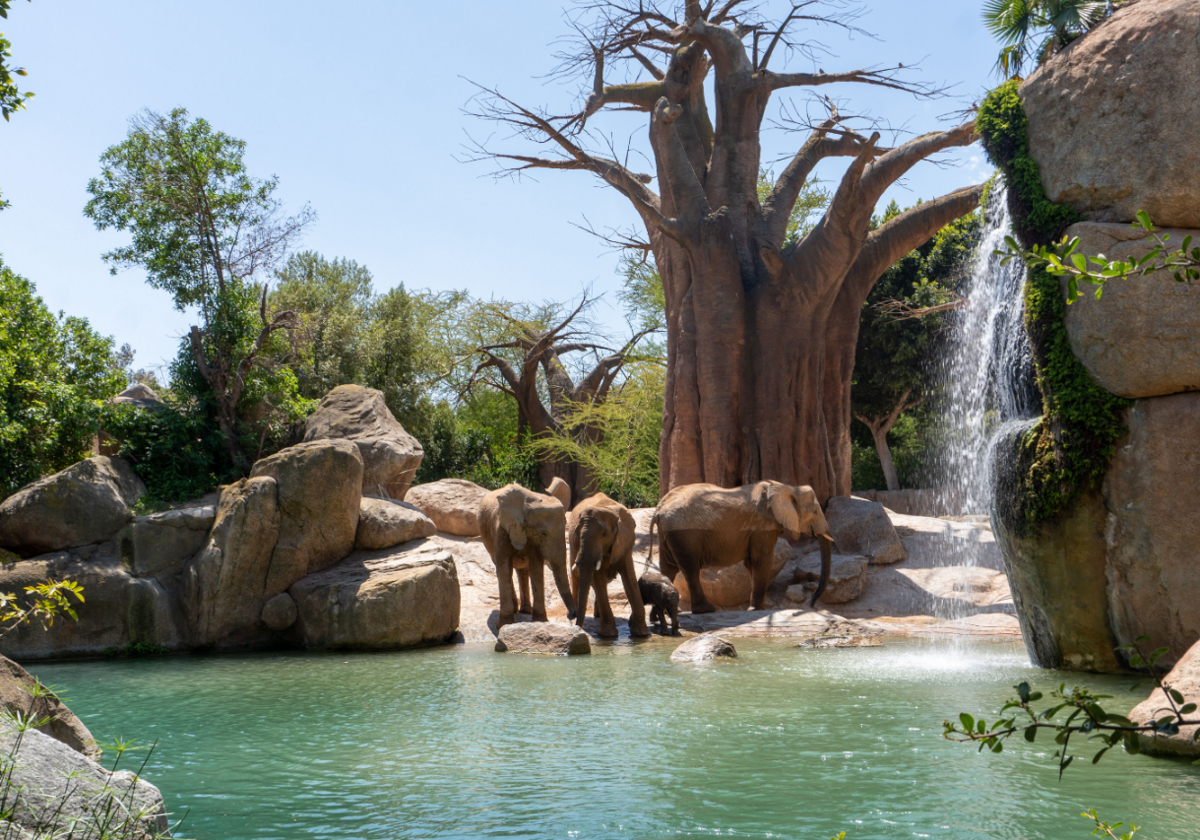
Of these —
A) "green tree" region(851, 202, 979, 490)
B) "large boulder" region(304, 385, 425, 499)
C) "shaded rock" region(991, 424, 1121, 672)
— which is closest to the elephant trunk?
"shaded rock" region(991, 424, 1121, 672)

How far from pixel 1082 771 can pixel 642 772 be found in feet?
8.42

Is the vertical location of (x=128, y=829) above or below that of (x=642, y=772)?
above

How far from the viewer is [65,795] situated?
3020 millimetres

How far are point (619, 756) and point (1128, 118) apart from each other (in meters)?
7.55

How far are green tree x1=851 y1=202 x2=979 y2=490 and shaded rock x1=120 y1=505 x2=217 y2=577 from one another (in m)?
19.5

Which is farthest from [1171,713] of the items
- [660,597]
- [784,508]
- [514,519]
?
[514,519]

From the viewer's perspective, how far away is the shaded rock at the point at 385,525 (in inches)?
547

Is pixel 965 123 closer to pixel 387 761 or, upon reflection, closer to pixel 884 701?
pixel 884 701

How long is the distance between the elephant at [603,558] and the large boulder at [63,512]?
6043 mm

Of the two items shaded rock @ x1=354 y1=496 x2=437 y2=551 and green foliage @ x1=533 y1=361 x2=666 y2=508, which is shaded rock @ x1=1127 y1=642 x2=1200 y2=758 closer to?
shaded rock @ x1=354 y1=496 x2=437 y2=551

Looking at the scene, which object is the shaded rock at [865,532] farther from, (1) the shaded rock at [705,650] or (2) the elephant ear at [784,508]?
(1) the shaded rock at [705,650]

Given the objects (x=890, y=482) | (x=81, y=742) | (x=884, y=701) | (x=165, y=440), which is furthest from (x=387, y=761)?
(x=890, y=482)

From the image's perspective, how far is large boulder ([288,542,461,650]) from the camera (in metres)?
12.2

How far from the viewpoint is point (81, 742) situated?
450 centimetres
